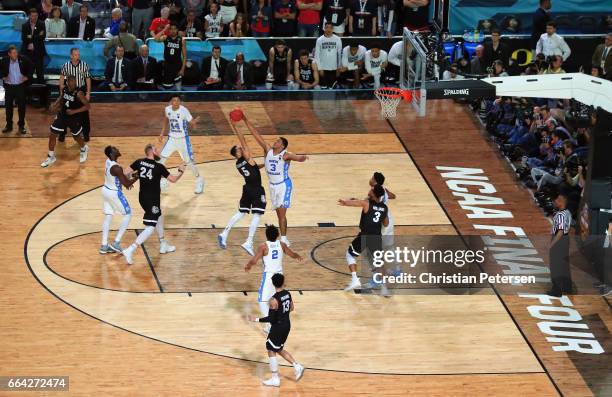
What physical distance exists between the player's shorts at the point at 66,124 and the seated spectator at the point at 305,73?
6367mm

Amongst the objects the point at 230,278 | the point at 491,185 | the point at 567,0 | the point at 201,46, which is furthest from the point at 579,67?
the point at 230,278

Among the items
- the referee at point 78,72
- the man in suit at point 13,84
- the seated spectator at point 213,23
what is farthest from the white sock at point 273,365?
the seated spectator at point 213,23

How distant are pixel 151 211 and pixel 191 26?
34.4 feet

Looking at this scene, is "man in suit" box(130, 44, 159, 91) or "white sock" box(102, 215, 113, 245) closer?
"white sock" box(102, 215, 113, 245)

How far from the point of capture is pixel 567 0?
30.9 meters

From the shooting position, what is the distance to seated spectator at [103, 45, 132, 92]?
2875cm

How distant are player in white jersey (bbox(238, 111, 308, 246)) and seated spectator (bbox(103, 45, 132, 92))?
8665mm

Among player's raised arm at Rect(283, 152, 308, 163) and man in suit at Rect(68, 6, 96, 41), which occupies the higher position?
man in suit at Rect(68, 6, 96, 41)

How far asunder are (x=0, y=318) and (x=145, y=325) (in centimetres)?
223

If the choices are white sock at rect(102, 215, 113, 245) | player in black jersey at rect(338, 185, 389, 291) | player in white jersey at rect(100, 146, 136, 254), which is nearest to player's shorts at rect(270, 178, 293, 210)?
player in black jersey at rect(338, 185, 389, 291)

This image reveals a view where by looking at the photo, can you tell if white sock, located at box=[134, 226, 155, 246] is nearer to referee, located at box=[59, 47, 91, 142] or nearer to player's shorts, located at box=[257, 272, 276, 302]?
player's shorts, located at box=[257, 272, 276, 302]

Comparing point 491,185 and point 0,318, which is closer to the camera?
point 0,318

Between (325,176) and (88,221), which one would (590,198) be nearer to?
(325,176)

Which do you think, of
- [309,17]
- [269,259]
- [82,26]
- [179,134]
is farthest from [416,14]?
[269,259]
